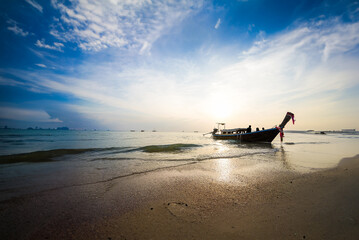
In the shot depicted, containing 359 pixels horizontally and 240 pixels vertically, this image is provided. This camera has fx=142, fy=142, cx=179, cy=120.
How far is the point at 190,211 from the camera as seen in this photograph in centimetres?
376

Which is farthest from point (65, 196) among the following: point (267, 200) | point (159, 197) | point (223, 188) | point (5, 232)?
point (267, 200)

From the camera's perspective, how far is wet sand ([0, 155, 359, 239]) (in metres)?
2.91

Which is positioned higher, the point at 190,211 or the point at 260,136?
the point at 260,136

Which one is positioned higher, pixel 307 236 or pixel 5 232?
pixel 307 236

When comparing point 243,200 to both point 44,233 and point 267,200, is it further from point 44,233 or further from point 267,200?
point 44,233

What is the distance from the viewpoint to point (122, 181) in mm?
6445

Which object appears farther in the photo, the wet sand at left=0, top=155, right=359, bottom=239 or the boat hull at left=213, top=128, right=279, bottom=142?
the boat hull at left=213, top=128, right=279, bottom=142

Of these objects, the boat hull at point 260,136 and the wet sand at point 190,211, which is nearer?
the wet sand at point 190,211

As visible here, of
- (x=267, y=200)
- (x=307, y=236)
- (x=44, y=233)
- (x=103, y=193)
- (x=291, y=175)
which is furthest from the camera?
(x=291, y=175)

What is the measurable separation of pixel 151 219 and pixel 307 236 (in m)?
3.21

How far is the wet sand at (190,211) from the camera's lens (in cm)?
291

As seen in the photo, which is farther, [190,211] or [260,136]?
[260,136]

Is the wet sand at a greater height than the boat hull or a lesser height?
lesser

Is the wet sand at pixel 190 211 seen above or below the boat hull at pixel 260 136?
below
